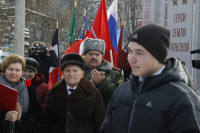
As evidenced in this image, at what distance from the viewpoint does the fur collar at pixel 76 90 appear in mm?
2994

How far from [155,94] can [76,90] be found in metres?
1.49

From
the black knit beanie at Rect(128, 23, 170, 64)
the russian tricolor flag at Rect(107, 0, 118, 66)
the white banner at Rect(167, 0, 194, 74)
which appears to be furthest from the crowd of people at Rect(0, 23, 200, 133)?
the russian tricolor flag at Rect(107, 0, 118, 66)

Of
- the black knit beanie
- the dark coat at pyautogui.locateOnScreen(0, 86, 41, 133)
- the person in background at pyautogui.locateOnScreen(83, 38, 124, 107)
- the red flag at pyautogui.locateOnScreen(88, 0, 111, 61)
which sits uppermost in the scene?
the red flag at pyautogui.locateOnScreen(88, 0, 111, 61)

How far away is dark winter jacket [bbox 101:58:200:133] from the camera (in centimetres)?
154

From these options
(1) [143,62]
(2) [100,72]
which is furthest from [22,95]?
(1) [143,62]

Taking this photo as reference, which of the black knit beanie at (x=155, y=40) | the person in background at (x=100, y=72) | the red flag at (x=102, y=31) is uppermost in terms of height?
the red flag at (x=102, y=31)

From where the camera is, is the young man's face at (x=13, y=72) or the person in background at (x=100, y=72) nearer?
the young man's face at (x=13, y=72)

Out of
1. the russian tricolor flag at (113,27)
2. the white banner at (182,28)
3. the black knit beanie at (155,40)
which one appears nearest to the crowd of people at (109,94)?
the black knit beanie at (155,40)

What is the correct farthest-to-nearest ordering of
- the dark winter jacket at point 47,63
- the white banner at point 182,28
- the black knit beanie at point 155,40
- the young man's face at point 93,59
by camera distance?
the dark winter jacket at point 47,63, the white banner at point 182,28, the young man's face at point 93,59, the black knit beanie at point 155,40

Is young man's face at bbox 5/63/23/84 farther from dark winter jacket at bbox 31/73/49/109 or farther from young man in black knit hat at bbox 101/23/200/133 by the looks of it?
young man in black knit hat at bbox 101/23/200/133

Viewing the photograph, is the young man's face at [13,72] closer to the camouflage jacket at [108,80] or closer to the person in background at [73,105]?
the person in background at [73,105]

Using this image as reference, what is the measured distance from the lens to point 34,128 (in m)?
3.29

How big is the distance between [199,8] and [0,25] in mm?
11912

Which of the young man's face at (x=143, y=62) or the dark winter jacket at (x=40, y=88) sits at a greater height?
the young man's face at (x=143, y=62)
